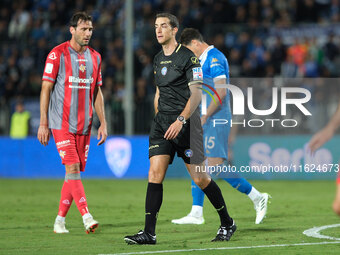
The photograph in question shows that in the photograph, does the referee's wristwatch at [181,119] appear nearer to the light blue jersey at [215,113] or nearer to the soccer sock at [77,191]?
the soccer sock at [77,191]

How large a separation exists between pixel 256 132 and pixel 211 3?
6.38 m

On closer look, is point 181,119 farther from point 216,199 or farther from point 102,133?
point 102,133

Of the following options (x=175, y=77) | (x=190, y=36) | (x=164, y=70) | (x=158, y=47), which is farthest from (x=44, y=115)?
(x=158, y=47)

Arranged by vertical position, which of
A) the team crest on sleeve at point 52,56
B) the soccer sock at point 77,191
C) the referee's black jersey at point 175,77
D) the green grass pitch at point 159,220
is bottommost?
the green grass pitch at point 159,220

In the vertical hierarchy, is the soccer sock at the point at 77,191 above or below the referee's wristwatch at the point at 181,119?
below

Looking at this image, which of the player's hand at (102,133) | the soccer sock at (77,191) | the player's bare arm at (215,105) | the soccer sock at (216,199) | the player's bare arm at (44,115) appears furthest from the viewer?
the player's bare arm at (215,105)

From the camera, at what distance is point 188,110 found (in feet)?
24.4

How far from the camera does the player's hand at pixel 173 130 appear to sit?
7.30 meters

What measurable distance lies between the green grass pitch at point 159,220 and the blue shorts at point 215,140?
928mm

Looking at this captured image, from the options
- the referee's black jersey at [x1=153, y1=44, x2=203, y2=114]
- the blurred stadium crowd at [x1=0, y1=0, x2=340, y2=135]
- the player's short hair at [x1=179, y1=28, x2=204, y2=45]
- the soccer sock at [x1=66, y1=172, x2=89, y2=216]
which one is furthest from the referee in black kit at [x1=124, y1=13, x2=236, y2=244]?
the blurred stadium crowd at [x1=0, y1=0, x2=340, y2=135]

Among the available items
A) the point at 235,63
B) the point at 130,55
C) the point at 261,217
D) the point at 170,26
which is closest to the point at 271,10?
the point at 235,63

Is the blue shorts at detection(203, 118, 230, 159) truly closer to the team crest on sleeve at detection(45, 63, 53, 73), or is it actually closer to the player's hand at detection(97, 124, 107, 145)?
the player's hand at detection(97, 124, 107, 145)

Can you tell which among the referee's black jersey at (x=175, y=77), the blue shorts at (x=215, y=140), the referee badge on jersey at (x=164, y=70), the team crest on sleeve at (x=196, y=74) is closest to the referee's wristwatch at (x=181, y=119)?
the referee's black jersey at (x=175, y=77)

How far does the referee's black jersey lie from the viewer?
24.9 ft
